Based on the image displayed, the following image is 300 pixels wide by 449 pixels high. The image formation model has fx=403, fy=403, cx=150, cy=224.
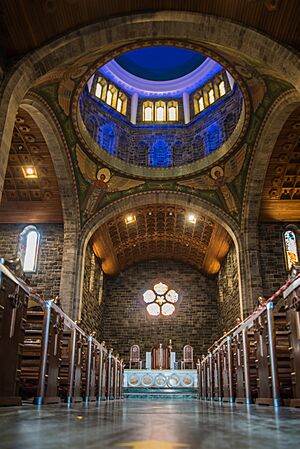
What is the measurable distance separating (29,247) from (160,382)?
7.71 meters

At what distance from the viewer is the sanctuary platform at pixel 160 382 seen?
1650cm

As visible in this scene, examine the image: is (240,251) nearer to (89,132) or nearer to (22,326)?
(89,132)

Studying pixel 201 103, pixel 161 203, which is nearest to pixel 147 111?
pixel 201 103

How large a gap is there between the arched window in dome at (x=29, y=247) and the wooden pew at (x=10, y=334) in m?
11.0

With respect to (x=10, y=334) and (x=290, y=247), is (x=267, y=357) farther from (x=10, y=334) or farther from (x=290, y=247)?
(x=290, y=247)

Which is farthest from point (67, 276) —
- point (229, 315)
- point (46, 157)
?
point (229, 315)

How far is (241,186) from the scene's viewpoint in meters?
14.6

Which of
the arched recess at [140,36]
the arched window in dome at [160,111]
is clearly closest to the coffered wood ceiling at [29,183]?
the arched recess at [140,36]

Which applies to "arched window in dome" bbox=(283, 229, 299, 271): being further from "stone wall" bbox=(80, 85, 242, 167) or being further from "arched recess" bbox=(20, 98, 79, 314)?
"arched recess" bbox=(20, 98, 79, 314)

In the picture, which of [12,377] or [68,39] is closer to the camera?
[12,377]

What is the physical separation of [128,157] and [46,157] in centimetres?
396

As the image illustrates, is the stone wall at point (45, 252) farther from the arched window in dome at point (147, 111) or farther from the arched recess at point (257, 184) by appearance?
the arched recess at point (257, 184)

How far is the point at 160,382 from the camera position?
1670 cm

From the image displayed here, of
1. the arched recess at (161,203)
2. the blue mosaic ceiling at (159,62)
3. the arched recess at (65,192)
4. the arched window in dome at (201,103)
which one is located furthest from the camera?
the blue mosaic ceiling at (159,62)
